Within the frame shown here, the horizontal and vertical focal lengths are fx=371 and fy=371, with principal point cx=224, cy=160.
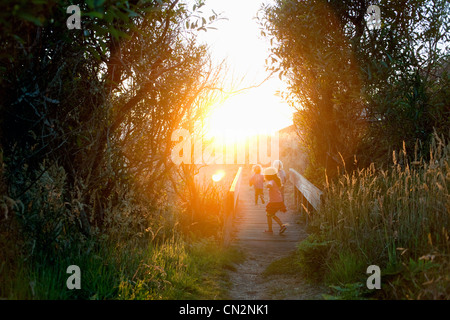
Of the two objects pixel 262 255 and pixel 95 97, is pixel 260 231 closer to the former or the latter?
pixel 262 255

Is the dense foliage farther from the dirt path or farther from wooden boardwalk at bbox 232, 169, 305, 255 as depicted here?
wooden boardwalk at bbox 232, 169, 305, 255

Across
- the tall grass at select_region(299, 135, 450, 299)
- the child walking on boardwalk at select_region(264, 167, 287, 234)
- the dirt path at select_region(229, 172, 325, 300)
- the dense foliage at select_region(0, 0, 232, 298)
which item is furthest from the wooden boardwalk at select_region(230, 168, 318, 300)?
the dense foliage at select_region(0, 0, 232, 298)

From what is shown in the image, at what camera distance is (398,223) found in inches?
164

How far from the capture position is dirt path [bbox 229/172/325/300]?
15.5 ft

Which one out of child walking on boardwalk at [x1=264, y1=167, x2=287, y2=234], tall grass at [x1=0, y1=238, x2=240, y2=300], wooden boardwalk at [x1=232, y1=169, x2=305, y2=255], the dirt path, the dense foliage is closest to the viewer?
tall grass at [x1=0, y1=238, x2=240, y2=300]

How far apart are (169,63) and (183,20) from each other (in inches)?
26.4

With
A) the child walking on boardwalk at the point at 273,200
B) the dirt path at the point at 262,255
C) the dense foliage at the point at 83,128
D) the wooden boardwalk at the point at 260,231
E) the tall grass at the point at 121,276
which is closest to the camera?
the tall grass at the point at 121,276

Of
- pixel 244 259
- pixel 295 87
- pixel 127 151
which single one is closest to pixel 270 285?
pixel 244 259

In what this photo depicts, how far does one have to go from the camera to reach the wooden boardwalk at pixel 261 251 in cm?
478

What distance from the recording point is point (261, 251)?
290 inches

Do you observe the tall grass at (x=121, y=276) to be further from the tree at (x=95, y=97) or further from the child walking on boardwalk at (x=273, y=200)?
the child walking on boardwalk at (x=273, y=200)

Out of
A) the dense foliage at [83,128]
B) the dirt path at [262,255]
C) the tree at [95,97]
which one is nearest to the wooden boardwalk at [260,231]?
the dirt path at [262,255]

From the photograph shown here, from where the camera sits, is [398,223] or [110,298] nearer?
[110,298]
